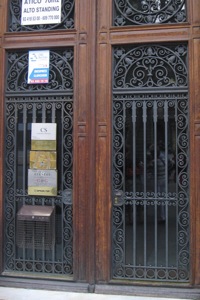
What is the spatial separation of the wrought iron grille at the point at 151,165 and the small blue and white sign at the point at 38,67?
0.89m

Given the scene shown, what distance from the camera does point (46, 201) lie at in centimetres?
484

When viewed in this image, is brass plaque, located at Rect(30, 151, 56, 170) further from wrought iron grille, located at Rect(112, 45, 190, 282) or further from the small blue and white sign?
the small blue and white sign

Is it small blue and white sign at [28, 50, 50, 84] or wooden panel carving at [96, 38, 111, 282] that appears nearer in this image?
wooden panel carving at [96, 38, 111, 282]

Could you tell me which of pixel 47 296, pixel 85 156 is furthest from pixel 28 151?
pixel 47 296

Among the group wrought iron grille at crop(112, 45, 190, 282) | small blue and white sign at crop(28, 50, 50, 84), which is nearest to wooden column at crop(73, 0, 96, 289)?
wrought iron grille at crop(112, 45, 190, 282)

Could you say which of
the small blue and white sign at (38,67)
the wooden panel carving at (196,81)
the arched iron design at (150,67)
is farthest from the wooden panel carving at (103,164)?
the wooden panel carving at (196,81)

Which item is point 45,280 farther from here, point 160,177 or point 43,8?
point 43,8

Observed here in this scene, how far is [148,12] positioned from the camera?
15.5 feet

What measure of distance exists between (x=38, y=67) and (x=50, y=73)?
0.17 metres

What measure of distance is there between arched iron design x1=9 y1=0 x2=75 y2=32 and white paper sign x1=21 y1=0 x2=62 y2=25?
50mm

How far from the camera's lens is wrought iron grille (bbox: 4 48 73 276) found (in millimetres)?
4793

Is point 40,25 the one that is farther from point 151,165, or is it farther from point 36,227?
point 36,227

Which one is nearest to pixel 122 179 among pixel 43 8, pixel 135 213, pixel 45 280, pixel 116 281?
pixel 135 213

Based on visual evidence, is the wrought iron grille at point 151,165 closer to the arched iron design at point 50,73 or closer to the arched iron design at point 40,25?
the arched iron design at point 50,73
